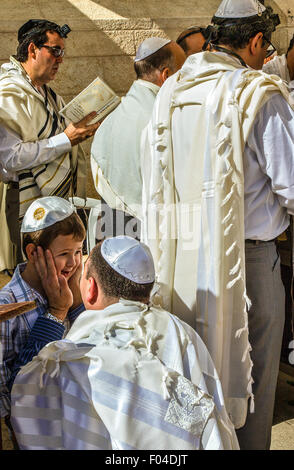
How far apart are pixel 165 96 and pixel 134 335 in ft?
4.02

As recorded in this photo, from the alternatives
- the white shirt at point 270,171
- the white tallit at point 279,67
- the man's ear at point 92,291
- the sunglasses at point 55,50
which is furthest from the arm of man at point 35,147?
the man's ear at point 92,291

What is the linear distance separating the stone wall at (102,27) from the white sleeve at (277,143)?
3.28 metres

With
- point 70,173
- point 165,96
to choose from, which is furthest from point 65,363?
point 70,173

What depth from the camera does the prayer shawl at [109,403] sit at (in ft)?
6.88

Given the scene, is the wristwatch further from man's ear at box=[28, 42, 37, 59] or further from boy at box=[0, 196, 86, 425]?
man's ear at box=[28, 42, 37, 59]

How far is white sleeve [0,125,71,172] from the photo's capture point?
167 inches

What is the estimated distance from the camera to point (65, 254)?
2838 millimetres

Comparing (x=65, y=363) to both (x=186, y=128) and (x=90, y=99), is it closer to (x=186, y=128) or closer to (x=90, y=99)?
(x=186, y=128)

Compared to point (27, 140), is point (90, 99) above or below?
above

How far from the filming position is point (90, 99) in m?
4.08

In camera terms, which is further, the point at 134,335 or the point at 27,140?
the point at 27,140

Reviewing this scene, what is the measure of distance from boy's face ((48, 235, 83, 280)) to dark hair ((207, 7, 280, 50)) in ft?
3.58

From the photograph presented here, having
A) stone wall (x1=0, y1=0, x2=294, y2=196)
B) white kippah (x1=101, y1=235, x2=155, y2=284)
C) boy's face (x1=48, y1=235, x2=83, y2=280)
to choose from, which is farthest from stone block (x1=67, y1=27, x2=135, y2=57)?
white kippah (x1=101, y1=235, x2=155, y2=284)

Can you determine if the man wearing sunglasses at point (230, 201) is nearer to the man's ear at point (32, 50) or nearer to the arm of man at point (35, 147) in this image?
the arm of man at point (35, 147)
